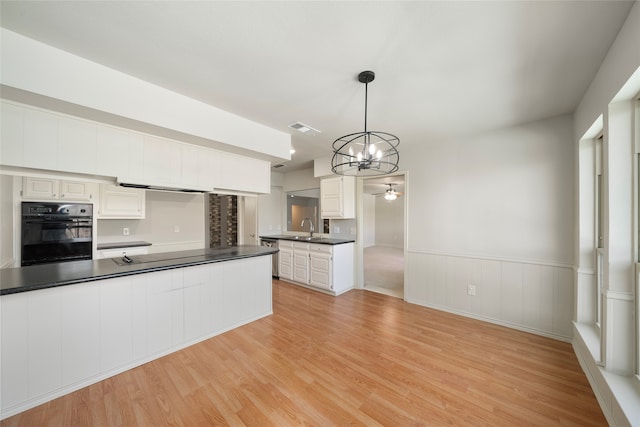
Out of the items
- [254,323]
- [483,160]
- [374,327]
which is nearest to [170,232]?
[254,323]

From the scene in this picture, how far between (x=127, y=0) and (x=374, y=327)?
3.52 metres

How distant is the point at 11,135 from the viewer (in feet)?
5.81

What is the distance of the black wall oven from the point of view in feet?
10.1

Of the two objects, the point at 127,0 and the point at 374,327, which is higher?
the point at 127,0

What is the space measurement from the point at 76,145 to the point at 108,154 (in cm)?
21

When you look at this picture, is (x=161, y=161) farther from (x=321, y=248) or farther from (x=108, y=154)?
(x=321, y=248)

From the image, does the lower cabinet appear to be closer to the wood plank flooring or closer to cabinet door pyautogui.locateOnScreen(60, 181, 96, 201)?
the wood plank flooring

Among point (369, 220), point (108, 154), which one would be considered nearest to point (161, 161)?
point (108, 154)

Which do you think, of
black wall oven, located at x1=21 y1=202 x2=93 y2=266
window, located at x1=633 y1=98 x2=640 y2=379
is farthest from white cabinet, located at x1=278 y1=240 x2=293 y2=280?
window, located at x1=633 y1=98 x2=640 y2=379

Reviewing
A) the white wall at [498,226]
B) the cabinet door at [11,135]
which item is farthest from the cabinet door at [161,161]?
the white wall at [498,226]

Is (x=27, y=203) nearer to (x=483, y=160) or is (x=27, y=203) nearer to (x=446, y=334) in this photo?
(x=446, y=334)

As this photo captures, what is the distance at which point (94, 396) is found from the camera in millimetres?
1821

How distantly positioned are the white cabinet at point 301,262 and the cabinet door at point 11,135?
358 centimetres

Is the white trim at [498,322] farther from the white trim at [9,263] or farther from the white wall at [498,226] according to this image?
the white trim at [9,263]
